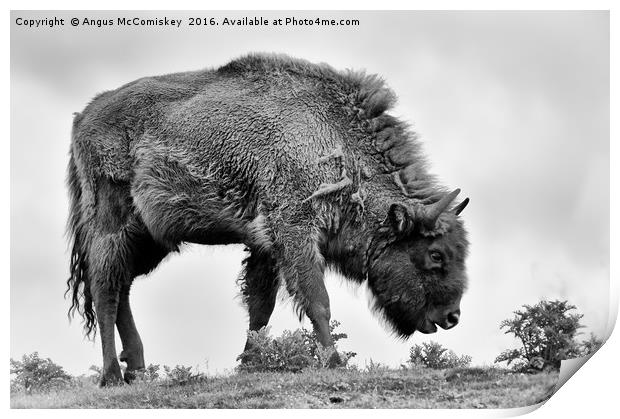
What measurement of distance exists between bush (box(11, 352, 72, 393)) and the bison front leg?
2.80 meters

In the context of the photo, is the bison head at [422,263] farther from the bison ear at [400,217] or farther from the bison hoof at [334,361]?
the bison hoof at [334,361]

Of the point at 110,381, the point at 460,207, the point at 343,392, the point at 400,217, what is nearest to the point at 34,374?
the point at 110,381

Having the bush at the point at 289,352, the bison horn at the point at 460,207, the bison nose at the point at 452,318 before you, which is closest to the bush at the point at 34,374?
the bush at the point at 289,352

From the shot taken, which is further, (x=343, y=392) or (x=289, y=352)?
(x=289, y=352)

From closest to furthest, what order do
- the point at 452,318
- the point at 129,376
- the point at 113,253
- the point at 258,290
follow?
the point at 452,318, the point at 129,376, the point at 113,253, the point at 258,290

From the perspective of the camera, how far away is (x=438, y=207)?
13992 millimetres

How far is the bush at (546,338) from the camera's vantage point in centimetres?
1324

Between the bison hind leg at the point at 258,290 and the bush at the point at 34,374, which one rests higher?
the bison hind leg at the point at 258,290

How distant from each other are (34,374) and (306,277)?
3.16 m

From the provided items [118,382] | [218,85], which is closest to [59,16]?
[218,85]

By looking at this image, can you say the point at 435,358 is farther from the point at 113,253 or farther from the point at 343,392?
the point at 113,253

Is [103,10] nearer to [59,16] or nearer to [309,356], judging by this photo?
[59,16]

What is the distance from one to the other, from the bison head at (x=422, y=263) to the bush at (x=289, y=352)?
888 millimetres

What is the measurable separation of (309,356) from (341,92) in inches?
122
